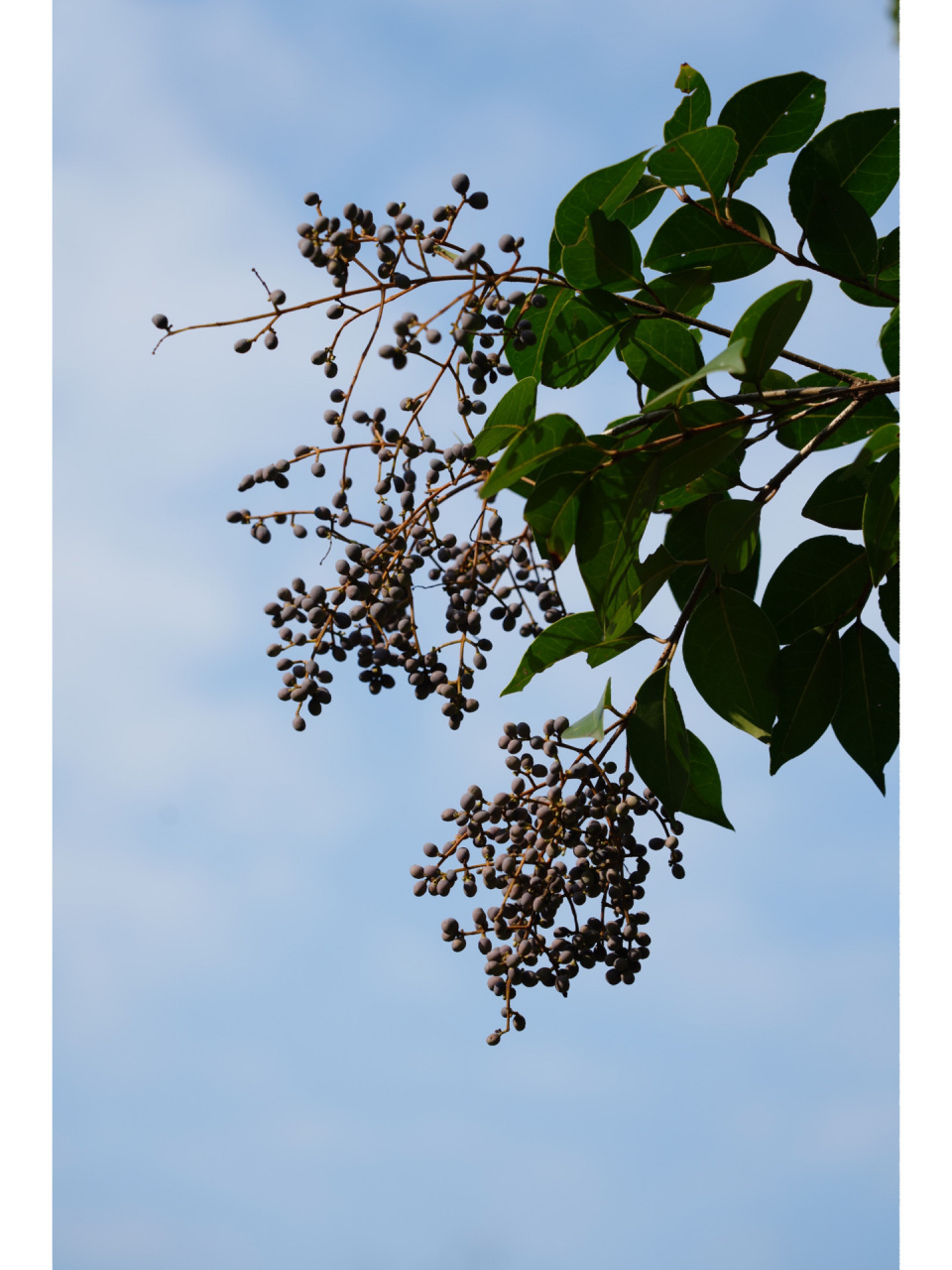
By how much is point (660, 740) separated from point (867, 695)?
189mm

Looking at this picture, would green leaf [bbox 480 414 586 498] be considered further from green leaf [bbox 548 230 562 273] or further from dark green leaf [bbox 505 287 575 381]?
green leaf [bbox 548 230 562 273]

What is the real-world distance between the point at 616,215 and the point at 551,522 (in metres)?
0.30

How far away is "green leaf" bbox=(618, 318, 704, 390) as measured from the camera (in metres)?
0.94

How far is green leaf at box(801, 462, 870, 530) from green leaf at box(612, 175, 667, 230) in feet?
0.85

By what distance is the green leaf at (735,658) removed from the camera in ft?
2.92

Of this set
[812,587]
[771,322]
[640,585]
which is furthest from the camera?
[812,587]

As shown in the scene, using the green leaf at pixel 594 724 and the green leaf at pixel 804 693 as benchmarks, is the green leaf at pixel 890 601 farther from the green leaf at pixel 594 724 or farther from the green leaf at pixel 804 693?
the green leaf at pixel 594 724

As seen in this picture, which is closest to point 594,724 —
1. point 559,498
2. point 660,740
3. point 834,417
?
point 660,740

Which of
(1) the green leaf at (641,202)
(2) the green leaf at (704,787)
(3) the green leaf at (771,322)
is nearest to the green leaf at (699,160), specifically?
(1) the green leaf at (641,202)

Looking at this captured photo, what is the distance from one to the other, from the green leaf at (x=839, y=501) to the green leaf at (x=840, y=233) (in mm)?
160

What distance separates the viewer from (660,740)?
917 mm

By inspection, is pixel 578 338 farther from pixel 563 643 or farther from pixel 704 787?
pixel 704 787
